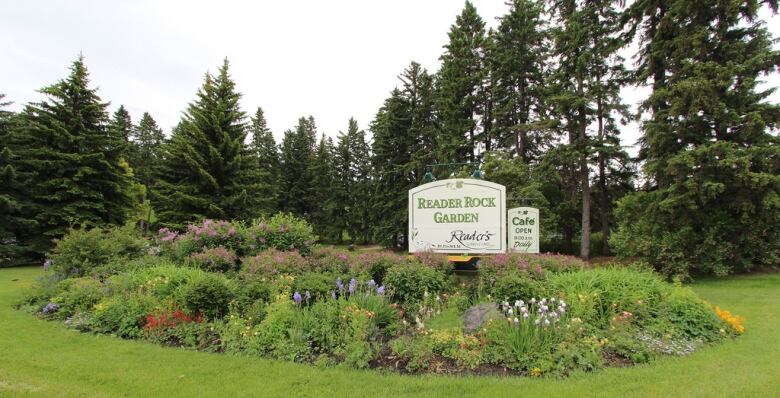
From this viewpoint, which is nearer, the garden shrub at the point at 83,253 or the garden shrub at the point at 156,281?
the garden shrub at the point at 156,281

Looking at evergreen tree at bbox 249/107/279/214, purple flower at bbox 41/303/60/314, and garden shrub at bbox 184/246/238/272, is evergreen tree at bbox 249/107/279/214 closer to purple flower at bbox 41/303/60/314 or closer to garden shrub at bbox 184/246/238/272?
garden shrub at bbox 184/246/238/272

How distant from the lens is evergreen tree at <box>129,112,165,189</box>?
39125 mm

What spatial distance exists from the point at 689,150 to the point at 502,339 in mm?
10965

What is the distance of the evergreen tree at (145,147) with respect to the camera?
39.1 metres

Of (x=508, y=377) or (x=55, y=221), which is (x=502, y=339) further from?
(x=55, y=221)

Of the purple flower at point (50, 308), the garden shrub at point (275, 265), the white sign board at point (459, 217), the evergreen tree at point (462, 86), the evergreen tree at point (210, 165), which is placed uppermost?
the evergreen tree at point (462, 86)

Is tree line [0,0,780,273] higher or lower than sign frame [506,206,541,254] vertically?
higher

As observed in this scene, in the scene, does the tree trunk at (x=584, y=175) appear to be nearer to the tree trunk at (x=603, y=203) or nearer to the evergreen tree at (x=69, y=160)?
the tree trunk at (x=603, y=203)

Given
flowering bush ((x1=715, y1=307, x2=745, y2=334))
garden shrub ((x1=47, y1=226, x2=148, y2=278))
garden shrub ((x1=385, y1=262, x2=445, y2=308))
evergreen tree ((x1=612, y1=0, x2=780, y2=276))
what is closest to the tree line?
evergreen tree ((x1=612, y1=0, x2=780, y2=276))

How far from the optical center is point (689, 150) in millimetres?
11531

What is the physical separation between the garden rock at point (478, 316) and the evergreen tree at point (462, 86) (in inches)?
739

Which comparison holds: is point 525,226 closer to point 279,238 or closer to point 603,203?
point 279,238

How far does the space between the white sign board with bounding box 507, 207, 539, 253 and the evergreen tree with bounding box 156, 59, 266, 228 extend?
14908 millimetres

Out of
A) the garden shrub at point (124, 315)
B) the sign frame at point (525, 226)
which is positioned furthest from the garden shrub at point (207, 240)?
the sign frame at point (525, 226)
